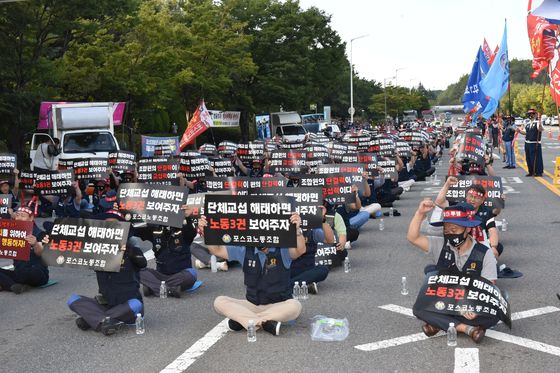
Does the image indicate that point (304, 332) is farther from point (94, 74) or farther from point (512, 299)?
point (94, 74)

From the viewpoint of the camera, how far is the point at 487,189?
1318 cm

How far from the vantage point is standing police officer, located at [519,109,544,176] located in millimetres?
26141

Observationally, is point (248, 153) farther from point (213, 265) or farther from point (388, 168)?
point (213, 265)

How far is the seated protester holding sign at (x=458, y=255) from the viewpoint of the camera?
793 cm

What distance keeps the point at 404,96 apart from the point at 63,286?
367 feet

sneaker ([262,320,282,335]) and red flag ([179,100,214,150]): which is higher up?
red flag ([179,100,214,150])

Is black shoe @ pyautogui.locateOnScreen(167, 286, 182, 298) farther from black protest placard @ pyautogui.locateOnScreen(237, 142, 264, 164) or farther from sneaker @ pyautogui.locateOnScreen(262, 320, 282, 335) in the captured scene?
black protest placard @ pyautogui.locateOnScreen(237, 142, 264, 164)

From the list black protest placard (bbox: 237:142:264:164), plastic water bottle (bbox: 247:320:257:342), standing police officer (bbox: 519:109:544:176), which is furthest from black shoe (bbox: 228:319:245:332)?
standing police officer (bbox: 519:109:544:176)

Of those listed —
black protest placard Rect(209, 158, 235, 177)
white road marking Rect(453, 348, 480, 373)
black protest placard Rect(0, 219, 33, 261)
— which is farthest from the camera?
black protest placard Rect(209, 158, 235, 177)

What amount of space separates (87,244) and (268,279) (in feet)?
6.97

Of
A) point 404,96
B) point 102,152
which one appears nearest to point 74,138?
point 102,152

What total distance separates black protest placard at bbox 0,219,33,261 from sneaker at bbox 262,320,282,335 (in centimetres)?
357

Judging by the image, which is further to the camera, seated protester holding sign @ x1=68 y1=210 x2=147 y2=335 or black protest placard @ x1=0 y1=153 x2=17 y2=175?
black protest placard @ x1=0 y1=153 x2=17 y2=175

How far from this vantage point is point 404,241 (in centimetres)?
1464
